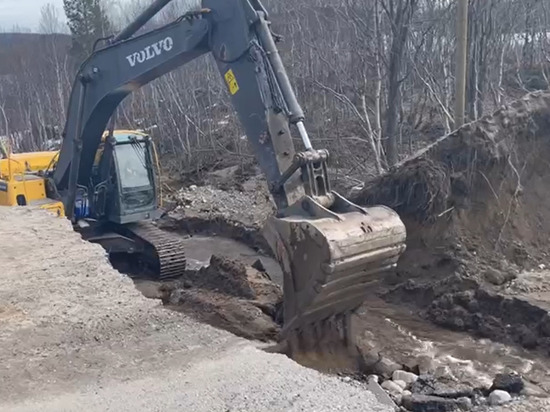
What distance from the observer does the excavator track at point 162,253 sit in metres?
11.0

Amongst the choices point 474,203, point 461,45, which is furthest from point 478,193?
point 461,45

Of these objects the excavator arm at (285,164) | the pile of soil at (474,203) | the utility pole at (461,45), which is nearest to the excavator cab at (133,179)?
the excavator arm at (285,164)

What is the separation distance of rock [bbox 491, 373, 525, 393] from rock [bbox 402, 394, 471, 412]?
74 cm

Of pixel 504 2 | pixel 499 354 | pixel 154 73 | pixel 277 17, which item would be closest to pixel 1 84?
pixel 277 17

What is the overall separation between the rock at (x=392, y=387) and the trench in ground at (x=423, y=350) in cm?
27

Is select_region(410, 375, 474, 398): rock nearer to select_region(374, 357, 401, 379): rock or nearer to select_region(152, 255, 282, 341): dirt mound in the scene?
select_region(374, 357, 401, 379): rock

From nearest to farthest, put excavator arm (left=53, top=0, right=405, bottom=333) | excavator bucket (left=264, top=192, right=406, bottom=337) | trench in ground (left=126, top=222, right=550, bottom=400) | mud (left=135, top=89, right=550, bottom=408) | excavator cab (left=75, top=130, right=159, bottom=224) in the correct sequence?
excavator bucket (left=264, top=192, right=406, bottom=337) → excavator arm (left=53, top=0, right=405, bottom=333) → trench in ground (left=126, top=222, right=550, bottom=400) → mud (left=135, top=89, right=550, bottom=408) → excavator cab (left=75, top=130, right=159, bottom=224)

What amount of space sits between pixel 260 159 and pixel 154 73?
2.70 metres

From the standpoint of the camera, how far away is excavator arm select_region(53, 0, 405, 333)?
19.3 feet

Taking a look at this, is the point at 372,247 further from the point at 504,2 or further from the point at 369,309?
the point at 504,2

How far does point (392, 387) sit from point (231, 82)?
3.32 m

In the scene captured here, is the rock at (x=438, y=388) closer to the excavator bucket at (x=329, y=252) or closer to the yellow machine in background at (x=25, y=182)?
the excavator bucket at (x=329, y=252)

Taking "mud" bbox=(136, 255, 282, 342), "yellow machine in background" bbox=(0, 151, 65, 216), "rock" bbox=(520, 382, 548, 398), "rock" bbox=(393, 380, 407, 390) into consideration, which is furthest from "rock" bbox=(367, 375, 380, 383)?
"yellow machine in background" bbox=(0, 151, 65, 216)

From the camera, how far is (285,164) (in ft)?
22.2
